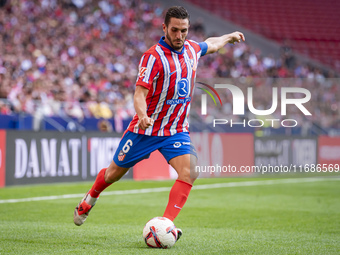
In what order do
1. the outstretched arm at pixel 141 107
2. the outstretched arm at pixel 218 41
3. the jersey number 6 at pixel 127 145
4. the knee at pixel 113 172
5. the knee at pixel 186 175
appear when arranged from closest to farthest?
the outstretched arm at pixel 141 107 < the knee at pixel 186 175 < the jersey number 6 at pixel 127 145 < the knee at pixel 113 172 < the outstretched arm at pixel 218 41

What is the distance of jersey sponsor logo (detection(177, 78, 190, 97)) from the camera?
5.89 m

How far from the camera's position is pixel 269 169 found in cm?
2053

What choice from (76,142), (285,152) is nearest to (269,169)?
(285,152)

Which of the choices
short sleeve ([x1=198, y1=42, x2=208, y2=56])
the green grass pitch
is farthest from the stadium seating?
short sleeve ([x1=198, y1=42, x2=208, y2=56])

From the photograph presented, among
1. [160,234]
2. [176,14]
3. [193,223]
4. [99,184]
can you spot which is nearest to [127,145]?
[99,184]

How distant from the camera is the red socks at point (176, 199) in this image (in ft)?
18.9

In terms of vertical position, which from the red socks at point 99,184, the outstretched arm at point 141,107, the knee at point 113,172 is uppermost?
the outstretched arm at point 141,107

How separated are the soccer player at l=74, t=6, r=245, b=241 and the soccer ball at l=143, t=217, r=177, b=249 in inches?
8.3

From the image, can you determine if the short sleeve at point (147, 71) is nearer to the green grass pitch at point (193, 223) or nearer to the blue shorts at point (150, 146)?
the blue shorts at point (150, 146)

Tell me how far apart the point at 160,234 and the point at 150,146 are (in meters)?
0.95

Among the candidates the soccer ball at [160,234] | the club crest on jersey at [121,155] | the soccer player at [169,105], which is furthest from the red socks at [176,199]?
the club crest on jersey at [121,155]

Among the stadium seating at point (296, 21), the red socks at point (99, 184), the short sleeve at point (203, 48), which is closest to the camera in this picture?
the red socks at point (99, 184)

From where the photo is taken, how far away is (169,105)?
19.5 ft

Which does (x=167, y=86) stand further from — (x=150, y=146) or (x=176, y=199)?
(x=176, y=199)
